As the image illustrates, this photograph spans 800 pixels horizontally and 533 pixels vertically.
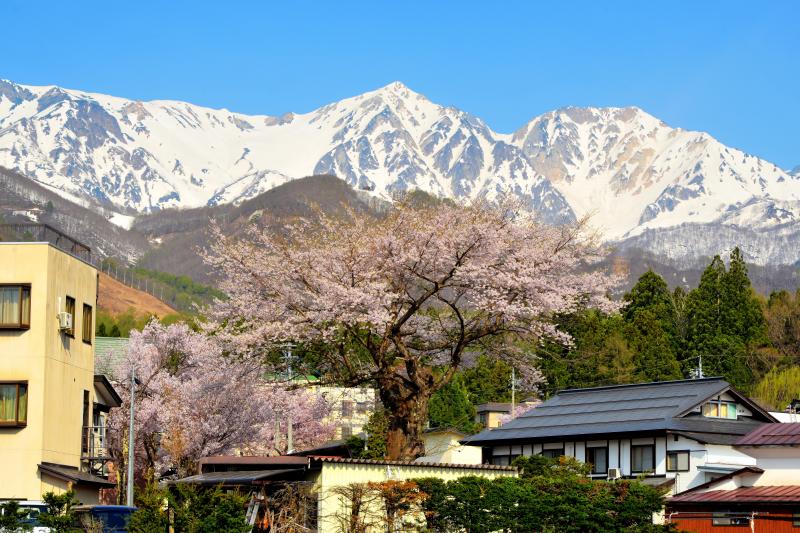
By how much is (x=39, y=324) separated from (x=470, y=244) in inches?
482

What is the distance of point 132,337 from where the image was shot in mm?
64125

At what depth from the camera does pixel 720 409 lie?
42.7m

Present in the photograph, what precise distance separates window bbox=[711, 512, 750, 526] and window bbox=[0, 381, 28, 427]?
17735 mm

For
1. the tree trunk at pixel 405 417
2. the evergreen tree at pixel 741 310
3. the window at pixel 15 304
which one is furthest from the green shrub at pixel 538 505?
the evergreen tree at pixel 741 310

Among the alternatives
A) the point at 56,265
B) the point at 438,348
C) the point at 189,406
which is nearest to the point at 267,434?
the point at 189,406

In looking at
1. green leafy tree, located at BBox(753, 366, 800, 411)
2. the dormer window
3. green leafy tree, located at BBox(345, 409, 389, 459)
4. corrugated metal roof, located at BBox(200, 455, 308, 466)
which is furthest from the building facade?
green leafy tree, located at BBox(753, 366, 800, 411)

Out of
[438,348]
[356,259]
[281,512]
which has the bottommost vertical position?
[281,512]

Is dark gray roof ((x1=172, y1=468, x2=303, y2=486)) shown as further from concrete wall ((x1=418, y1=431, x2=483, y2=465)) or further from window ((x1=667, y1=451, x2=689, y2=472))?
concrete wall ((x1=418, y1=431, x2=483, y2=465))

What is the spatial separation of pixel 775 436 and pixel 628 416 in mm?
11079

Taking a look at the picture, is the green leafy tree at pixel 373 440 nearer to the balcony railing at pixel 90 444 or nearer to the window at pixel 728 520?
the balcony railing at pixel 90 444

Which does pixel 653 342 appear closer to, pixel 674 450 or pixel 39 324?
pixel 674 450

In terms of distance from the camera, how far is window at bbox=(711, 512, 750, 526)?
29266mm

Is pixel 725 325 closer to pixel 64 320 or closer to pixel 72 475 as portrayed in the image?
pixel 64 320

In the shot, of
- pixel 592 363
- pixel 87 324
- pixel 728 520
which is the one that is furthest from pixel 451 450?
pixel 728 520
